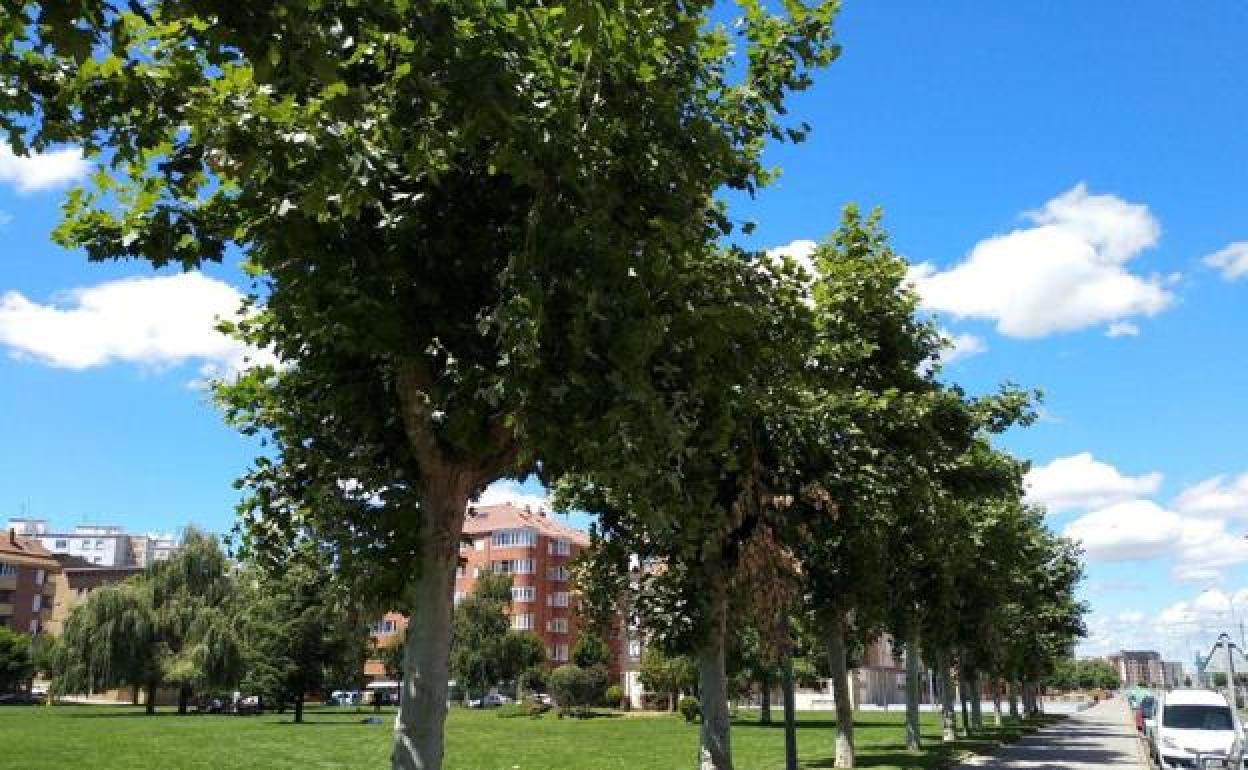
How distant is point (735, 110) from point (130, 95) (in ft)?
17.5

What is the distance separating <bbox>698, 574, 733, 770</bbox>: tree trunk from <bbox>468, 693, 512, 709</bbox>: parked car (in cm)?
7265

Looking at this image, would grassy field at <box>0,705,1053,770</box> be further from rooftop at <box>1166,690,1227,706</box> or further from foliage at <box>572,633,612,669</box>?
foliage at <box>572,633,612,669</box>

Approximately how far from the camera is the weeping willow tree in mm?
53469

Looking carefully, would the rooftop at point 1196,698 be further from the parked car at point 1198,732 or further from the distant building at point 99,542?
the distant building at point 99,542

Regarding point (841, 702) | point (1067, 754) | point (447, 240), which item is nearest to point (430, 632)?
point (447, 240)

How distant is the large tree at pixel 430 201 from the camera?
5.85m

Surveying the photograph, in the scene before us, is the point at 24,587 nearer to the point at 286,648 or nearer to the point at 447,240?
the point at 286,648

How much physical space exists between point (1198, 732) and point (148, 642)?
51753mm

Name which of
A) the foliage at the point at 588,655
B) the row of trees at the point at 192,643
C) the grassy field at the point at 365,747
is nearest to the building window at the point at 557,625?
the foliage at the point at 588,655

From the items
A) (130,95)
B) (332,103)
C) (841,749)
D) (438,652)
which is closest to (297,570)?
(438,652)

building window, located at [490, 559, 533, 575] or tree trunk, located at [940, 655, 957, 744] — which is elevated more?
building window, located at [490, 559, 533, 575]

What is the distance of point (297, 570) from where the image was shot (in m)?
11.6

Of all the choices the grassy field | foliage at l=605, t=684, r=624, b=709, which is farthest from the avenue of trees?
foliage at l=605, t=684, r=624, b=709

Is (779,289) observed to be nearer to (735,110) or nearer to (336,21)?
(735,110)
